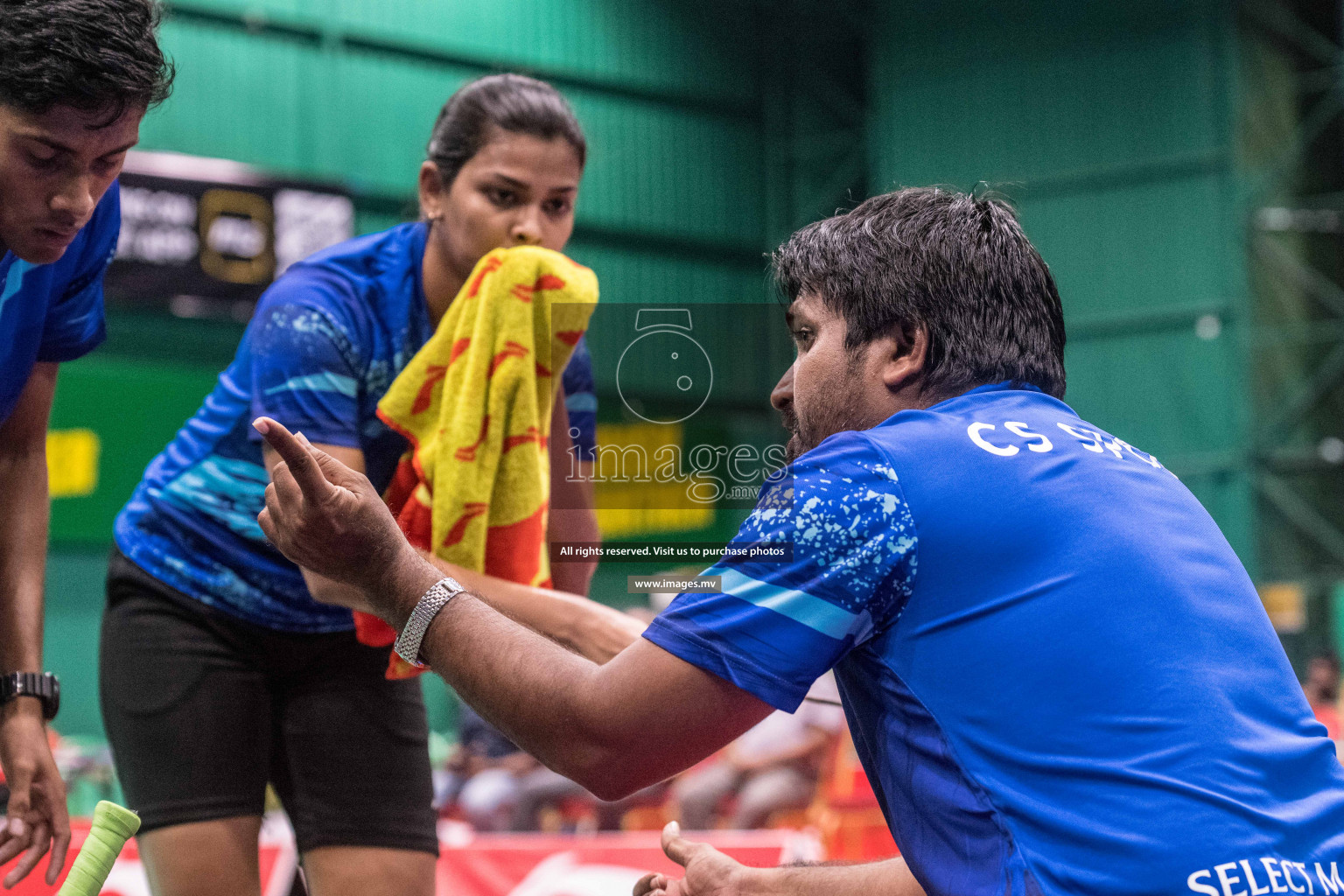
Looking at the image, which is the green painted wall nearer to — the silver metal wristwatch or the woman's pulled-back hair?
the woman's pulled-back hair

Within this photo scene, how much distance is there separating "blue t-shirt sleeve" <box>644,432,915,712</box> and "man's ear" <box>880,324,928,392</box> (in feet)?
0.58

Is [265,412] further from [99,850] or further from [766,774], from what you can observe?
[766,774]

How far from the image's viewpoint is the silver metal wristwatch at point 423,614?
1433 mm

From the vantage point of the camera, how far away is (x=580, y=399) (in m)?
2.23

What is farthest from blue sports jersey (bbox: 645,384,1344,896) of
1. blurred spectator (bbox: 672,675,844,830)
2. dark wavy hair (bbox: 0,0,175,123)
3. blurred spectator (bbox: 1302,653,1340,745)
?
blurred spectator (bbox: 1302,653,1340,745)

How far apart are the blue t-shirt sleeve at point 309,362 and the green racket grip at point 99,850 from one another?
54 cm

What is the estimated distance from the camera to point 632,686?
131 centimetres

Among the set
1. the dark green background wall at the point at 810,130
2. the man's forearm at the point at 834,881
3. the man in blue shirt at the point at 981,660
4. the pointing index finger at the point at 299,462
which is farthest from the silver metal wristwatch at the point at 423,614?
the dark green background wall at the point at 810,130

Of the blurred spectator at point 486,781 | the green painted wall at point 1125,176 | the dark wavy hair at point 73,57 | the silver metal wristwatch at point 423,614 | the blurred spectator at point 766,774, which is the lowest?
the blurred spectator at point 486,781

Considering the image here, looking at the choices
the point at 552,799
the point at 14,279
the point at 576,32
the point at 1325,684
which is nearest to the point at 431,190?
the point at 14,279

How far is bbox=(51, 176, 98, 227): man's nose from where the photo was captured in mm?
1660

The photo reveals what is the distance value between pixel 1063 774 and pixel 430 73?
12.7 metres

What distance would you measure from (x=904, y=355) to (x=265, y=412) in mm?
947

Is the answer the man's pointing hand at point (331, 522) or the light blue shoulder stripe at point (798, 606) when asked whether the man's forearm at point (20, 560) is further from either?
the light blue shoulder stripe at point (798, 606)
